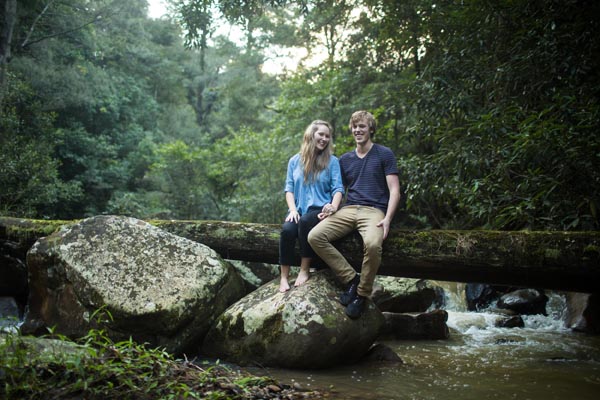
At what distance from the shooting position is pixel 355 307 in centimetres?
489

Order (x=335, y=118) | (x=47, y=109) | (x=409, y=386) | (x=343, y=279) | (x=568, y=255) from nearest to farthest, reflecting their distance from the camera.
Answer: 1. (x=409, y=386)
2. (x=568, y=255)
3. (x=343, y=279)
4. (x=335, y=118)
5. (x=47, y=109)

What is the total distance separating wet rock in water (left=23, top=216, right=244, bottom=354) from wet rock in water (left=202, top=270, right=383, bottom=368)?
1.23ft

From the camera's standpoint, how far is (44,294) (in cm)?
541

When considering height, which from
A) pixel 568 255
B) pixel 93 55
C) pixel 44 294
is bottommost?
pixel 44 294

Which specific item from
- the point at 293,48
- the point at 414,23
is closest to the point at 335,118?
the point at 414,23

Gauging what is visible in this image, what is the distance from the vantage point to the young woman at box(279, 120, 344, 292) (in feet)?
17.2

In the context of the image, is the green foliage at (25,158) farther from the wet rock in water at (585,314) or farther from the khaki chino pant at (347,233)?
the wet rock in water at (585,314)

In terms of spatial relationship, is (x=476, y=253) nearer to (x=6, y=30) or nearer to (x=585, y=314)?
(x=585, y=314)

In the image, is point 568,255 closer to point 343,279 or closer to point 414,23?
point 343,279

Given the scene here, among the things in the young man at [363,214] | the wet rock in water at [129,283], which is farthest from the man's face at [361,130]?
the wet rock in water at [129,283]

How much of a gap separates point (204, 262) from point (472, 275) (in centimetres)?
323

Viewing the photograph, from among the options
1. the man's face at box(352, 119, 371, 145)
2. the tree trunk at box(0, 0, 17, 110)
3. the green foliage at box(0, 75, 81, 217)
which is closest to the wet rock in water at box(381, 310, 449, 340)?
the man's face at box(352, 119, 371, 145)

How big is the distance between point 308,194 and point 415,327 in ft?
9.94

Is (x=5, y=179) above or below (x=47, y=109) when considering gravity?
below
